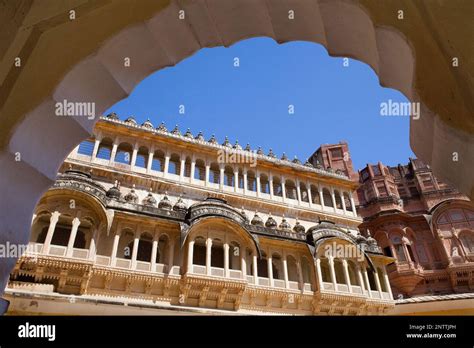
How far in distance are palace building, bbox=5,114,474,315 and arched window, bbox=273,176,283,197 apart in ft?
0.27

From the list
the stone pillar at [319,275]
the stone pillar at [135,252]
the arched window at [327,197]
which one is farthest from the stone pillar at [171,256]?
the arched window at [327,197]

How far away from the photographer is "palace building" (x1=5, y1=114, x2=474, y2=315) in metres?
15.2

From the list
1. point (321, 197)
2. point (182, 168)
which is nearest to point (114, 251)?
point (182, 168)

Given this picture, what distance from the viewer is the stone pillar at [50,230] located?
1466cm

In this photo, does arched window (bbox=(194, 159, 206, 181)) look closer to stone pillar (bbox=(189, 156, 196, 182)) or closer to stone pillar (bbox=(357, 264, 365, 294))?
stone pillar (bbox=(189, 156, 196, 182))

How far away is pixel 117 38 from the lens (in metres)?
2.16

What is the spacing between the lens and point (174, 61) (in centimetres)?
250

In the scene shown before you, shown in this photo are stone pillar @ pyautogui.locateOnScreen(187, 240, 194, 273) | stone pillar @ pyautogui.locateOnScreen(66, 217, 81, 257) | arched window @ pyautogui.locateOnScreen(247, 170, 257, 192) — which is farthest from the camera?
arched window @ pyautogui.locateOnScreen(247, 170, 257, 192)

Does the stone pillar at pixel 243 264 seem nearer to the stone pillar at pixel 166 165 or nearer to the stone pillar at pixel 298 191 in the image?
the stone pillar at pixel 166 165

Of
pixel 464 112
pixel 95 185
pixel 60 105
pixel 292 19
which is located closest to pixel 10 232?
pixel 60 105

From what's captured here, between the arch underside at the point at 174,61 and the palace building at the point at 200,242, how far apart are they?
44.7 feet

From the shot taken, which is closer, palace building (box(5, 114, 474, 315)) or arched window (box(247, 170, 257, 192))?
palace building (box(5, 114, 474, 315))

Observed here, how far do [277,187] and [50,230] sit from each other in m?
15.9

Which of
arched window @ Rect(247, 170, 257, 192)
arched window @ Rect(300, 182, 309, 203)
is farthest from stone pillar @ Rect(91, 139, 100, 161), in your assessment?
arched window @ Rect(300, 182, 309, 203)
